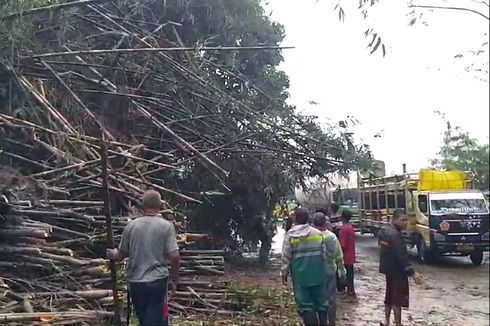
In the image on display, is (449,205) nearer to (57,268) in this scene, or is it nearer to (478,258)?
(478,258)

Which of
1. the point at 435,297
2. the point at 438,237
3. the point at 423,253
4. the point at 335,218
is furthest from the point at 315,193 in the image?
the point at 423,253

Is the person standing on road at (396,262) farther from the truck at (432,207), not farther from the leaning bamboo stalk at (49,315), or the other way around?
the truck at (432,207)

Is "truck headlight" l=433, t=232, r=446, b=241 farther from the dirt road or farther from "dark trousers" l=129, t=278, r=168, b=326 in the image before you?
"dark trousers" l=129, t=278, r=168, b=326

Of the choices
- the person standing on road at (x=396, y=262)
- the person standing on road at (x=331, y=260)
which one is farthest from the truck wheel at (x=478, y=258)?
the person standing on road at (x=331, y=260)

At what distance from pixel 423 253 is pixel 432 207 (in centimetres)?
121

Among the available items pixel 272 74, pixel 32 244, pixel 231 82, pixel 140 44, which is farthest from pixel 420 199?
pixel 32 244

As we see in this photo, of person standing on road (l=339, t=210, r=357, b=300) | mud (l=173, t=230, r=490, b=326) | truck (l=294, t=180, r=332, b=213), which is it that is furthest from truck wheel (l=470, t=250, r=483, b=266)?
truck (l=294, t=180, r=332, b=213)

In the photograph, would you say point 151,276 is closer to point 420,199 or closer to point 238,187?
point 238,187

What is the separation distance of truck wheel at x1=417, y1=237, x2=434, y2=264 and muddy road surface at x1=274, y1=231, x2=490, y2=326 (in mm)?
167

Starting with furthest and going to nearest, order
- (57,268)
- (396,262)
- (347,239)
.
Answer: (347,239) < (396,262) < (57,268)

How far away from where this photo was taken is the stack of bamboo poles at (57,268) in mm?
6840

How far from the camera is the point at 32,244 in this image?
287 inches

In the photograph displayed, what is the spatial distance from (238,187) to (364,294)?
3.74m

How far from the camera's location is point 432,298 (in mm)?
12094
